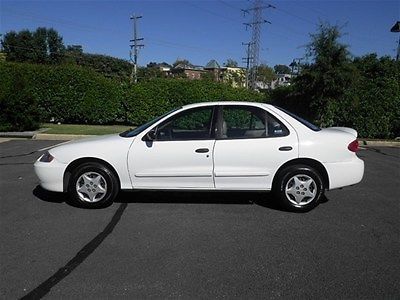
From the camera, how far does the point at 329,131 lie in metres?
5.77

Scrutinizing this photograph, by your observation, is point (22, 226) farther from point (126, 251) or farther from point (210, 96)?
point (210, 96)

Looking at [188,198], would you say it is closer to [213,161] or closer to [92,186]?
[213,161]

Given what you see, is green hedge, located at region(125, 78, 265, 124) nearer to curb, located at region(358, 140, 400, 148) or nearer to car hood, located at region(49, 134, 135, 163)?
curb, located at region(358, 140, 400, 148)

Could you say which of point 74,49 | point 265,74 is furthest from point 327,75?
point 74,49

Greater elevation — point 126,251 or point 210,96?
point 210,96

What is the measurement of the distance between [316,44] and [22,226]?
1229 cm

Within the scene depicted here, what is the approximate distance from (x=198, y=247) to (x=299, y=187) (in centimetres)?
187

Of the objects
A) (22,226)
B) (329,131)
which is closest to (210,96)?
(329,131)

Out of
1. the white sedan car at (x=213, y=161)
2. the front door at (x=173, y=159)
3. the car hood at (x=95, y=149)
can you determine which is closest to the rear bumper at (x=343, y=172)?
the white sedan car at (x=213, y=161)

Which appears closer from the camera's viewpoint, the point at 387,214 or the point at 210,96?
the point at 387,214

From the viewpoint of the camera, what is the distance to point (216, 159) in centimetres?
538

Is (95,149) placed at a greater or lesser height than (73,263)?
greater

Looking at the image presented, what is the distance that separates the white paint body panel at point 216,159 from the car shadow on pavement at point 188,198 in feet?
1.53

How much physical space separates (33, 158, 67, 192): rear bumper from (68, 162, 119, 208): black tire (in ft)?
0.48
